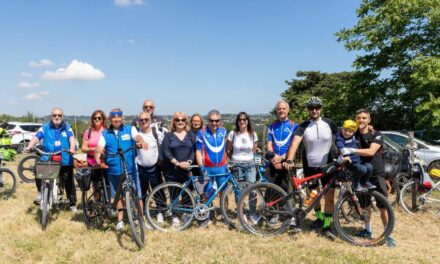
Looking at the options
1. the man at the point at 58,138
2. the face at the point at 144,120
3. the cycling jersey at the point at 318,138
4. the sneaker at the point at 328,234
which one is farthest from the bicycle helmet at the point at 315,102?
the man at the point at 58,138

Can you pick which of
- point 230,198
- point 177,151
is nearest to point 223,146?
point 177,151

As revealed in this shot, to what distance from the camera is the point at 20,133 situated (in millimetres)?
16750

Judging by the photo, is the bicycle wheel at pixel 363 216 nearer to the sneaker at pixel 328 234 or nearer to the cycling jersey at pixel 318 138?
the sneaker at pixel 328 234

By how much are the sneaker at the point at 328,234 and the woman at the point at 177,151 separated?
2058 millimetres

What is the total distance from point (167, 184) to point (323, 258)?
7.62ft

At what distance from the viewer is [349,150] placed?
13.6ft

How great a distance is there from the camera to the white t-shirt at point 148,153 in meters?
4.93

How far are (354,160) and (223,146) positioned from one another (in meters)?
1.83

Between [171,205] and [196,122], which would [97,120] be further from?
[171,205]

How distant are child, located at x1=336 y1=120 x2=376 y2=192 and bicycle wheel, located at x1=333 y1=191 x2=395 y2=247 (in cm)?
15

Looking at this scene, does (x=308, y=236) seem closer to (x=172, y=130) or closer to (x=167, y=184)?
(x=167, y=184)

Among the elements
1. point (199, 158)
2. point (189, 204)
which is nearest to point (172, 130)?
point (199, 158)

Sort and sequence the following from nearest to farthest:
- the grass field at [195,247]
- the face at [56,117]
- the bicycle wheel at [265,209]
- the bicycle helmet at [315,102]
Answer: the grass field at [195,247] → the bicycle helmet at [315,102] → the bicycle wheel at [265,209] → the face at [56,117]

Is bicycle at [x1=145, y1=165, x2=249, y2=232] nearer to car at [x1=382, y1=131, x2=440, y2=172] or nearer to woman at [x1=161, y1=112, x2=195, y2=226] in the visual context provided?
woman at [x1=161, y1=112, x2=195, y2=226]
